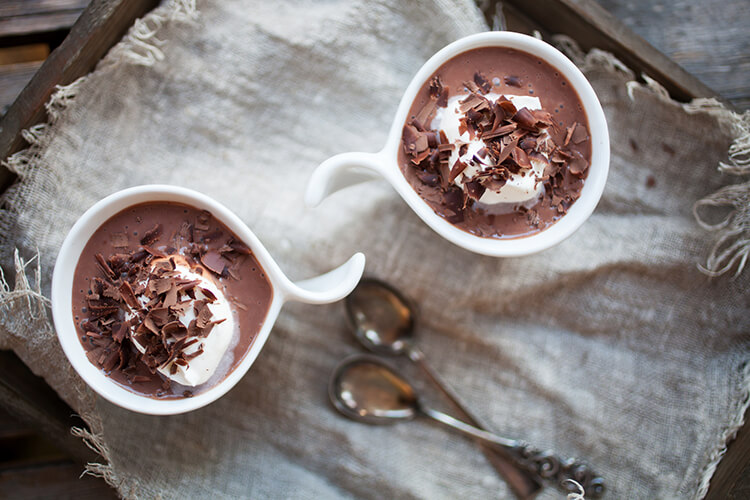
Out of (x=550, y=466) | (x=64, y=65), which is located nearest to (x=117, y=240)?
(x=64, y=65)

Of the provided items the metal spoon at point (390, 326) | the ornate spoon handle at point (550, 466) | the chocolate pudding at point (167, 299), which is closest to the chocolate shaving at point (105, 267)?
the chocolate pudding at point (167, 299)

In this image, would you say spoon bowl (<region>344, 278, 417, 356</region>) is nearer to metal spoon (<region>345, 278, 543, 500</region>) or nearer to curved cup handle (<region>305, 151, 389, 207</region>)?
metal spoon (<region>345, 278, 543, 500</region>)

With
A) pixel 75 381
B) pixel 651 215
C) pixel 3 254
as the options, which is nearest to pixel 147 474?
pixel 75 381

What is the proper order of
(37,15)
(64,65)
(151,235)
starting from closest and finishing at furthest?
(151,235) < (64,65) < (37,15)

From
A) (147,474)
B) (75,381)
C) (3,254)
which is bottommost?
(147,474)

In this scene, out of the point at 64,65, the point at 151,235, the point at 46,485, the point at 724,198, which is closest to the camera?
the point at 151,235

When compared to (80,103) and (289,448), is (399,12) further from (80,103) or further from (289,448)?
(289,448)

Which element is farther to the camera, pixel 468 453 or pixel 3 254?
pixel 468 453

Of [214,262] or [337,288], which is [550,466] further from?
[214,262]
